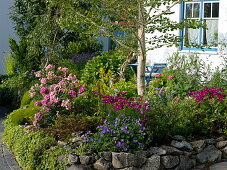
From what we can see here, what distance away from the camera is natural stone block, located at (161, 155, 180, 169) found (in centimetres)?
521

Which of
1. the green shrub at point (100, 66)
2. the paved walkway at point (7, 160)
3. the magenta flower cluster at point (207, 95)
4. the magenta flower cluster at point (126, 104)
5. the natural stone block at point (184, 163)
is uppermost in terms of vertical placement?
the green shrub at point (100, 66)

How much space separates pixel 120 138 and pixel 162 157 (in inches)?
23.4

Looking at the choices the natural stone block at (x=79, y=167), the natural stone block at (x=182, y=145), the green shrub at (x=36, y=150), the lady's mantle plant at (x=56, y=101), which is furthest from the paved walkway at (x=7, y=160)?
the natural stone block at (x=182, y=145)

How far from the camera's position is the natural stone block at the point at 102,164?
16.3 feet

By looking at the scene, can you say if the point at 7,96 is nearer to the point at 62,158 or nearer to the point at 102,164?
the point at 62,158

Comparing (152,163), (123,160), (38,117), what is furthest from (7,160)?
(152,163)

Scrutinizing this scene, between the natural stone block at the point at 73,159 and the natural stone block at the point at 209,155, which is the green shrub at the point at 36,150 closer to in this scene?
the natural stone block at the point at 73,159

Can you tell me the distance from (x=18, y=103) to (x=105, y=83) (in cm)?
233

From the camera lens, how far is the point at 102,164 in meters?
4.97

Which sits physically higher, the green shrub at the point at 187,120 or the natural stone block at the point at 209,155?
the green shrub at the point at 187,120

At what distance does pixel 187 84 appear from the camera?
743 centimetres

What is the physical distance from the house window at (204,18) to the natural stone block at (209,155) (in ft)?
16.3

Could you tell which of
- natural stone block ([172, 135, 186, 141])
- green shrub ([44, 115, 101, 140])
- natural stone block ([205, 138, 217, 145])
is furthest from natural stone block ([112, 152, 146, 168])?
natural stone block ([205, 138, 217, 145])

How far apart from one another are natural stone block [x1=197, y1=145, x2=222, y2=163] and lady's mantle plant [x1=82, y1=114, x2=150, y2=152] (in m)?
0.87
